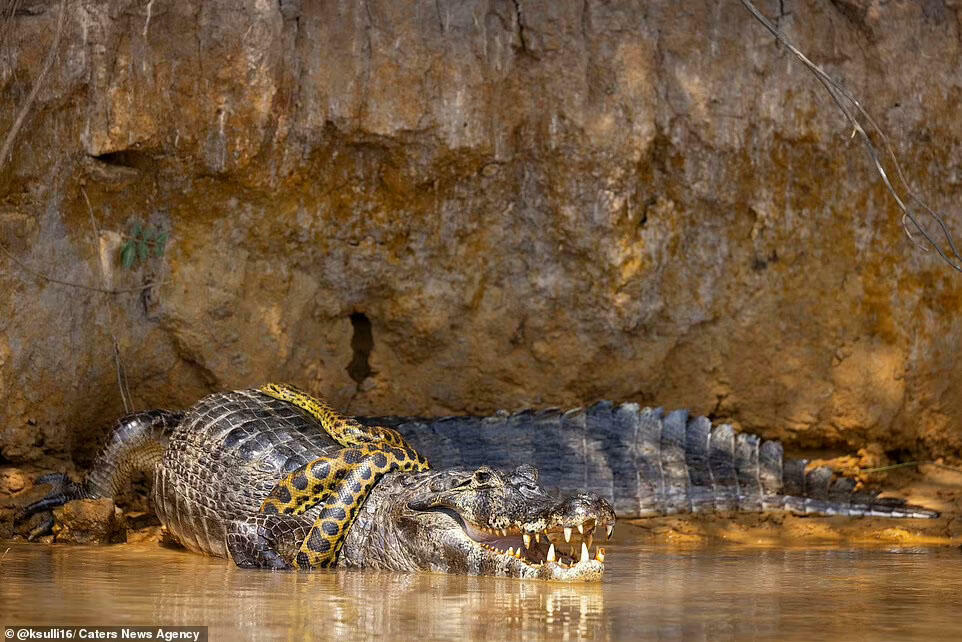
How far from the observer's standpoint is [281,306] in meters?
6.13

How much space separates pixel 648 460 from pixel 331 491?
1.74 meters

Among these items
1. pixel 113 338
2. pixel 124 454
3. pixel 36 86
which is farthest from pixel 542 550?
pixel 36 86

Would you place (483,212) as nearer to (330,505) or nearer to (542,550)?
(330,505)

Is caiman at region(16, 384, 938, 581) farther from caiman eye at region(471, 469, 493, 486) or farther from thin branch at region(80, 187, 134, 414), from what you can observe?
thin branch at region(80, 187, 134, 414)

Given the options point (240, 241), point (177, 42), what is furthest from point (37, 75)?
point (240, 241)

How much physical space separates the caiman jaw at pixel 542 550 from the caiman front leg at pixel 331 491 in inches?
22.8

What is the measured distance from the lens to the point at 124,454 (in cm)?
564

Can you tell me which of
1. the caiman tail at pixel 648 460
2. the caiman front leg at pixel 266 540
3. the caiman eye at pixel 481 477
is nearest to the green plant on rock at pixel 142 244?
the caiman tail at pixel 648 460

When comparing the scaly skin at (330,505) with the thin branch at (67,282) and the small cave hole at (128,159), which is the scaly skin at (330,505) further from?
the small cave hole at (128,159)

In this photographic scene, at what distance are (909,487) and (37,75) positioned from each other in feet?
15.6

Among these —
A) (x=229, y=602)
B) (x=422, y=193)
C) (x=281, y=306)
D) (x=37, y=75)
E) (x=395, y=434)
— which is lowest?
(x=229, y=602)

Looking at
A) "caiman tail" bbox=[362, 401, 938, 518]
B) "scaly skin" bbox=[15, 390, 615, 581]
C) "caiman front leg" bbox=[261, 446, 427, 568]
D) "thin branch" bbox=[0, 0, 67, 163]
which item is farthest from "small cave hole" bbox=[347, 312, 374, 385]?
"thin branch" bbox=[0, 0, 67, 163]

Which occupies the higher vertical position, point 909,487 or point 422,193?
point 422,193

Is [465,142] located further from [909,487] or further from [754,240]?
[909,487]
